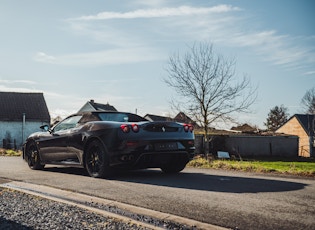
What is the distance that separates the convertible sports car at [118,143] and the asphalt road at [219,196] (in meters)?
0.35

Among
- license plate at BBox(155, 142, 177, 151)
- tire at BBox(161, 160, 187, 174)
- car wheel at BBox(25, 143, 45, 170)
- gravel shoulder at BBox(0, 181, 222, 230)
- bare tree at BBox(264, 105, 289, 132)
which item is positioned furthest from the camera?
bare tree at BBox(264, 105, 289, 132)

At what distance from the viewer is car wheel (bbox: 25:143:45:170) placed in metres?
7.83

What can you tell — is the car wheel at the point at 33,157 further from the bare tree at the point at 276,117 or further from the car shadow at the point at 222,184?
the bare tree at the point at 276,117

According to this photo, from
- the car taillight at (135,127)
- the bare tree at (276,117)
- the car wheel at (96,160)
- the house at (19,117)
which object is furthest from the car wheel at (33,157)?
the bare tree at (276,117)

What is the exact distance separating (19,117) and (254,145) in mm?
26543

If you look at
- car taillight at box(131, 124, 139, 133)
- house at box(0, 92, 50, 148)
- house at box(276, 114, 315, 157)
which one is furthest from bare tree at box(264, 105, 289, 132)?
car taillight at box(131, 124, 139, 133)

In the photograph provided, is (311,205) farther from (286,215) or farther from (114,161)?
(114,161)

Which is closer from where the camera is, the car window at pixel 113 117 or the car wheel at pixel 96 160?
the car wheel at pixel 96 160

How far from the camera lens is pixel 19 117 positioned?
38562 mm

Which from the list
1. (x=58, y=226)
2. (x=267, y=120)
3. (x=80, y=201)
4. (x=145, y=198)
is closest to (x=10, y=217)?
(x=58, y=226)

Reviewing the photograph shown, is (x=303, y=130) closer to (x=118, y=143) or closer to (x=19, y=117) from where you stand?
(x=19, y=117)

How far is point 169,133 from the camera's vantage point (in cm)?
609

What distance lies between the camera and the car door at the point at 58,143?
6.86 m

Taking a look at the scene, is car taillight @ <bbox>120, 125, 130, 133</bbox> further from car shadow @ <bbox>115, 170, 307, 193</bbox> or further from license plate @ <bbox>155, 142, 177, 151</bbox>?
car shadow @ <bbox>115, 170, 307, 193</bbox>
